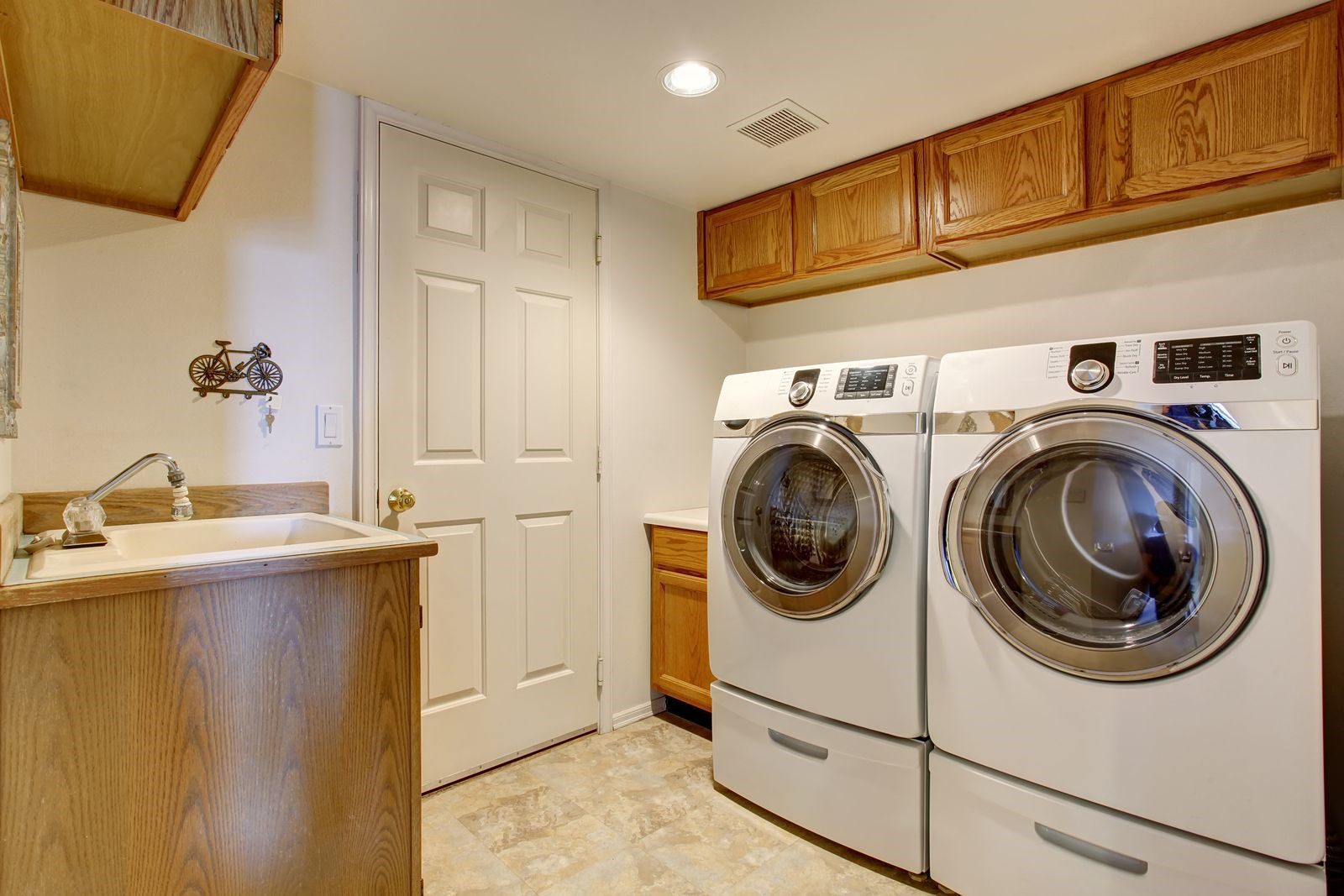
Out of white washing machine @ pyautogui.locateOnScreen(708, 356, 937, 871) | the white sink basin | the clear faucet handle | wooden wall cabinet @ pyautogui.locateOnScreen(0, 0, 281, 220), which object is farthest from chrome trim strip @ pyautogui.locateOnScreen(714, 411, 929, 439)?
the clear faucet handle

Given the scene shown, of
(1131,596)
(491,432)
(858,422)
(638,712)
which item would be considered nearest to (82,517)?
(491,432)

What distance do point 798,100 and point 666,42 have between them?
1.60ft

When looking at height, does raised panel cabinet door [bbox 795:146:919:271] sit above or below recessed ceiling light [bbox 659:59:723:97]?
below

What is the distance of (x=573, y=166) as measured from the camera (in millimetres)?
2402

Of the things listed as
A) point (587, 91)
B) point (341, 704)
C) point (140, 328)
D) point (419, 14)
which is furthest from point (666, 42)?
point (341, 704)

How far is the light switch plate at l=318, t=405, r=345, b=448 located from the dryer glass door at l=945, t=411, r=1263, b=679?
1691 millimetres

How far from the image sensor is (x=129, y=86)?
1.05 m

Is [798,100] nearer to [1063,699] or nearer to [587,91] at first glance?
[587,91]

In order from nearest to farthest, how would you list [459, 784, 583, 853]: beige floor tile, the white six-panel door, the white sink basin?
the white sink basin, [459, 784, 583, 853]: beige floor tile, the white six-panel door

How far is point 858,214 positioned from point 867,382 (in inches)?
35.7

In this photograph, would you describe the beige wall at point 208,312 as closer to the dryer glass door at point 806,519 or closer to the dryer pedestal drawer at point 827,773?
the dryer glass door at point 806,519

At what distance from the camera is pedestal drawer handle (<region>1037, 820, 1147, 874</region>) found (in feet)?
4.28

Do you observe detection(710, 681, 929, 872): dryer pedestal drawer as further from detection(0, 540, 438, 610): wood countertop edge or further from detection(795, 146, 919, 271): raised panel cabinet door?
detection(795, 146, 919, 271): raised panel cabinet door

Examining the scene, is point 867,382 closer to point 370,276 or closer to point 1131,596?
point 1131,596
